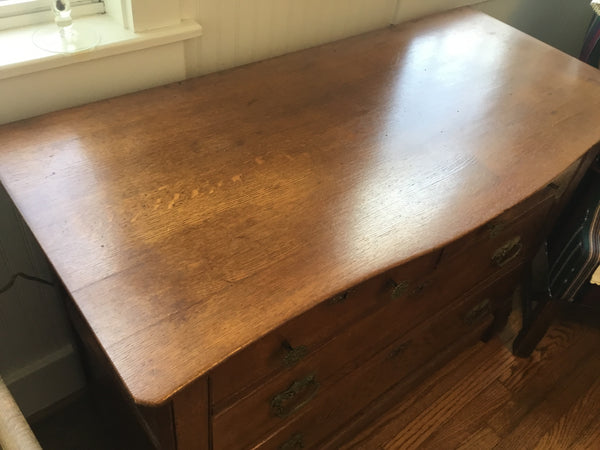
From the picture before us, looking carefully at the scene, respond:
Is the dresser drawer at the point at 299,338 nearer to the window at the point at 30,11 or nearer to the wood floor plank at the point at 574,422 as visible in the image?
the window at the point at 30,11

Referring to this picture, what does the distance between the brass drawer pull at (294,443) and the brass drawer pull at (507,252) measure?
0.59 m

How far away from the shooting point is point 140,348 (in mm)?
606

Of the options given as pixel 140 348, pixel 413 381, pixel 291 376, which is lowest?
pixel 413 381

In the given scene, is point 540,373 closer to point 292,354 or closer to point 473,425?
point 473,425

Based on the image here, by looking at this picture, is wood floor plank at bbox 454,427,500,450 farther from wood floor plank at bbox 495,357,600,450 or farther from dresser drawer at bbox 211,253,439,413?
dresser drawer at bbox 211,253,439,413

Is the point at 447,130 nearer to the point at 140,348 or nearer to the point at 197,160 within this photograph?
the point at 197,160

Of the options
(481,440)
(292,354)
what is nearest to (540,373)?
(481,440)

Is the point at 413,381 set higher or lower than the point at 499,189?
lower

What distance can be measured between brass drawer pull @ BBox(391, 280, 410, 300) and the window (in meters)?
0.77

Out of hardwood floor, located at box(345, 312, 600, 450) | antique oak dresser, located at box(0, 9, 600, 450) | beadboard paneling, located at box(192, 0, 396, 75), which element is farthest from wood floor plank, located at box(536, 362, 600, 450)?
beadboard paneling, located at box(192, 0, 396, 75)

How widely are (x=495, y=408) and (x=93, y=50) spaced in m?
1.37

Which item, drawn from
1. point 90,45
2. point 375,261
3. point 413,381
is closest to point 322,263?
point 375,261

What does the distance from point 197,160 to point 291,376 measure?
39cm

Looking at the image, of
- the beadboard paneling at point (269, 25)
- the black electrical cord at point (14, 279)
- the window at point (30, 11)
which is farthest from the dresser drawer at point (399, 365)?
the window at point (30, 11)
